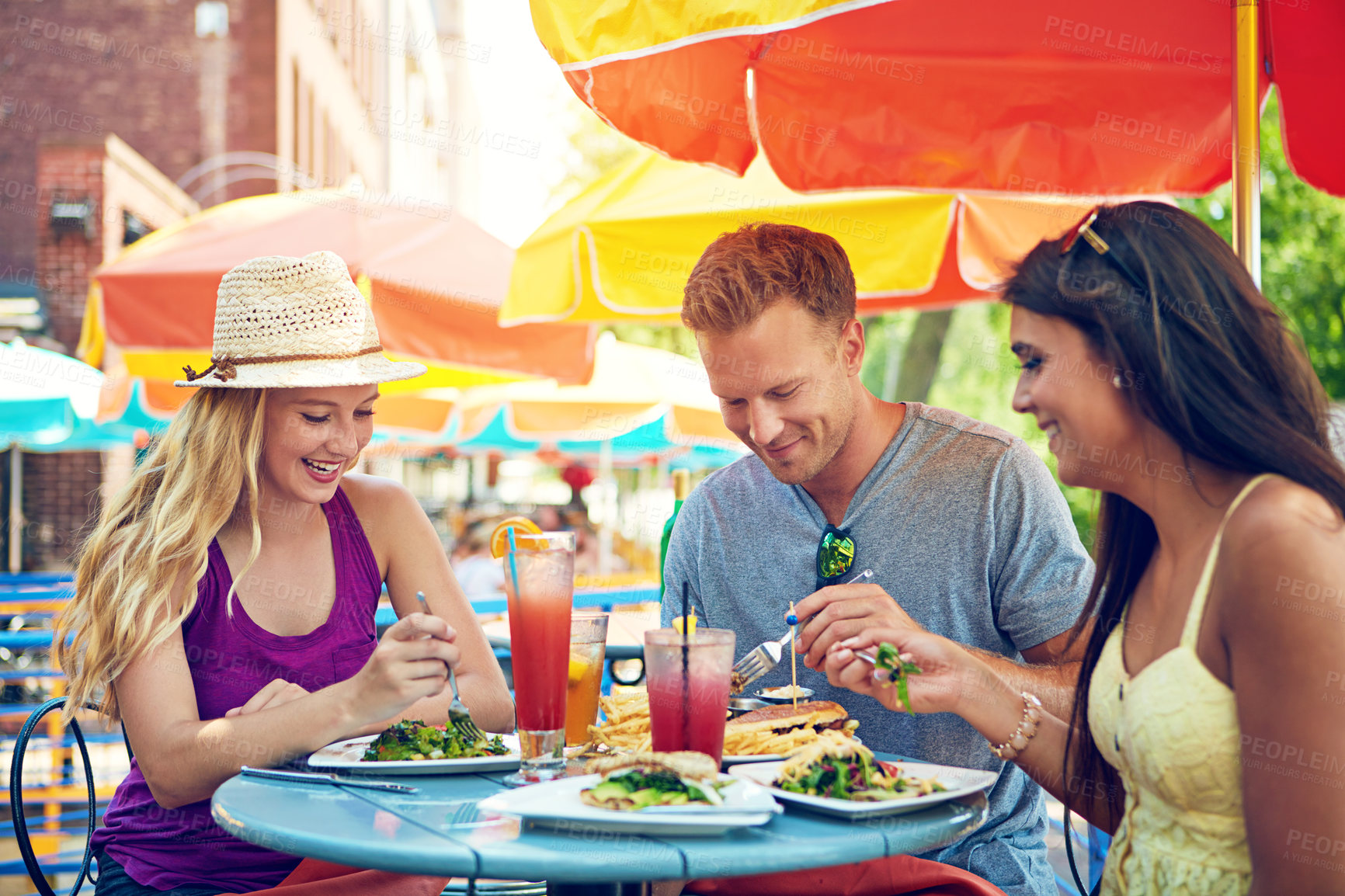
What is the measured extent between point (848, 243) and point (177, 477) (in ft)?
8.87

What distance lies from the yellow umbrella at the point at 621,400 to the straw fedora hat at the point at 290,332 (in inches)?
254

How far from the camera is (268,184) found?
19.5 m

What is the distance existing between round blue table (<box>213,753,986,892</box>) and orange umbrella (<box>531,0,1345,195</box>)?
1.57 metres

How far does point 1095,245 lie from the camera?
177 centimetres

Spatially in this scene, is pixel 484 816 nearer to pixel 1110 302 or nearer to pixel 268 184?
pixel 1110 302

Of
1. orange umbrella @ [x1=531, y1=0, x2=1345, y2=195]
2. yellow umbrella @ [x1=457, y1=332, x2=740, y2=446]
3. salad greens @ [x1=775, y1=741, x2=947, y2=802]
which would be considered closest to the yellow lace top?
salad greens @ [x1=775, y1=741, x2=947, y2=802]

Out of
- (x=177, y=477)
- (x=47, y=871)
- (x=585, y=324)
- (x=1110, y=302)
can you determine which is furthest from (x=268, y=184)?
(x=1110, y=302)

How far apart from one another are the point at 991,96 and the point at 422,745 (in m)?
2.64

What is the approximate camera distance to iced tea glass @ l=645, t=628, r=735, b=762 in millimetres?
1635

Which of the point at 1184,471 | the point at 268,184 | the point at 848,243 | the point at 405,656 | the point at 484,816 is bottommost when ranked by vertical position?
the point at 484,816

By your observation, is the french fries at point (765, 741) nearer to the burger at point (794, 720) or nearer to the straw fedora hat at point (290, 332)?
the burger at point (794, 720)

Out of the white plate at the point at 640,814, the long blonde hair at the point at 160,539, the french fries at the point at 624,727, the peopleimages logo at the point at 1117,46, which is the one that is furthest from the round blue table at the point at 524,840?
the peopleimages logo at the point at 1117,46

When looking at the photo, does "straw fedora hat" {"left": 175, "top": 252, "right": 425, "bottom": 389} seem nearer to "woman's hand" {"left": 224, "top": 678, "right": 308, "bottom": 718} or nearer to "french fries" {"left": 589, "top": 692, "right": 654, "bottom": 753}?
"woman's hand" {"left": 224, "top": 678, "right": 308, "bottom": 718}

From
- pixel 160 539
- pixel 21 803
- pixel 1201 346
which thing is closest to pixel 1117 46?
pixel 1201 346
